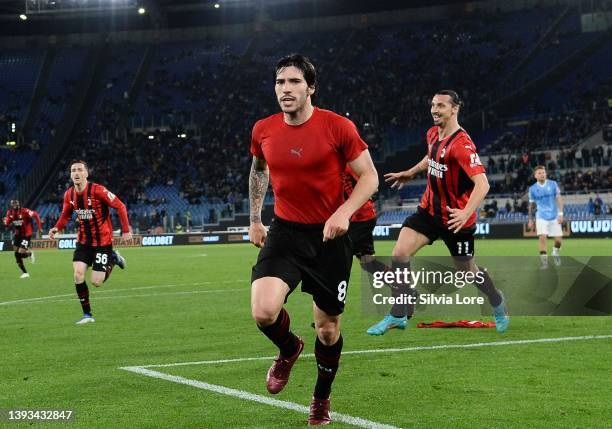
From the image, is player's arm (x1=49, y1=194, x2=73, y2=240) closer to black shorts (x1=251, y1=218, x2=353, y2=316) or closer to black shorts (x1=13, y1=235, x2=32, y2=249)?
black shorts (x1=251, y1=218, x2=353, y2=316)

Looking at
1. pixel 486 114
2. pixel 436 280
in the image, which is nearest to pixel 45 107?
pixel 486 114

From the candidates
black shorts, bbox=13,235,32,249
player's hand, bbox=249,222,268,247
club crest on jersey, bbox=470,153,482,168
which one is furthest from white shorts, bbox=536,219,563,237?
player's hand, bbox=249,222,268,247

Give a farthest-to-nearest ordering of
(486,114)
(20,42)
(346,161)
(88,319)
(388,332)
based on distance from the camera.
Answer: (20,42), (486,114), (88,319), (388,332), (346,161)

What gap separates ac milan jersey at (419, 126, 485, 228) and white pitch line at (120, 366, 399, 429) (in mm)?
3947

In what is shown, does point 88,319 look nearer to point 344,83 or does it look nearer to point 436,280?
point 436,280

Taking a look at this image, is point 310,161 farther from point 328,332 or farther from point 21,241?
point 21,241

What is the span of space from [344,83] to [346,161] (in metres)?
55.8

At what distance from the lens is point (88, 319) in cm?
1306

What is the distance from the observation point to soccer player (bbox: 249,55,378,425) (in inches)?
243

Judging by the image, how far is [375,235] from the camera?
47094 mm

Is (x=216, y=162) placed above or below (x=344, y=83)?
below

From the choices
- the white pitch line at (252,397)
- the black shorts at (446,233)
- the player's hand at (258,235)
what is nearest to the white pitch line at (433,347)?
the white pitch line at (252,397)

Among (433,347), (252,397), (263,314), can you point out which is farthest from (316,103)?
(263,314)

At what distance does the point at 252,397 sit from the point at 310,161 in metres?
1.87
